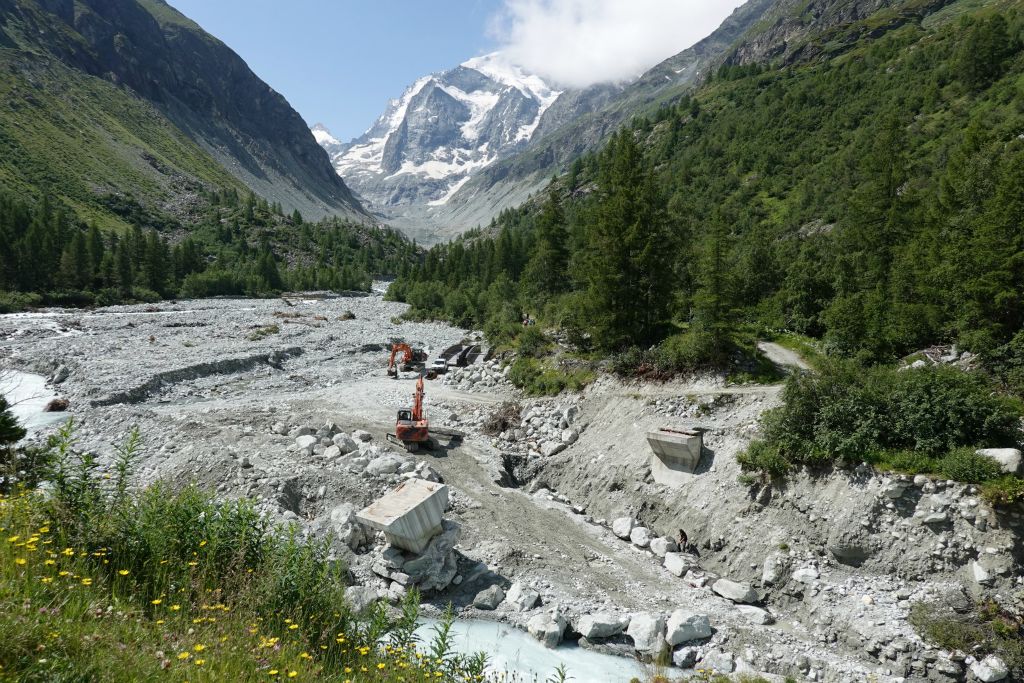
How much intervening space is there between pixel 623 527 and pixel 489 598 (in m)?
7.10

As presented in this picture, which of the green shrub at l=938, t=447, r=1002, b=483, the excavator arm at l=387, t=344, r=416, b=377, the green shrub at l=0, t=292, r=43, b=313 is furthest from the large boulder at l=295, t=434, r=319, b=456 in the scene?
the green shrub at l=0, t=292, r=43, b=313

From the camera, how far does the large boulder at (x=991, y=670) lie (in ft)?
36.0

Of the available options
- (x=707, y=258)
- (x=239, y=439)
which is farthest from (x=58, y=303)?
(x=707, y=258)

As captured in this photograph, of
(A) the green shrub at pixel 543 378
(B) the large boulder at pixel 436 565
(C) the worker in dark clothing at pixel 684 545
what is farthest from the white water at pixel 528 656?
(A) the green shrub at pixel 543 378

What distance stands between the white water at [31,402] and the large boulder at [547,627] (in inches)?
819

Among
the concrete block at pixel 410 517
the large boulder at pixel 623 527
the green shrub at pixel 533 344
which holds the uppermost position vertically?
the green shrub at pixel 533 344

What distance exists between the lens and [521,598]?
42.9 ft

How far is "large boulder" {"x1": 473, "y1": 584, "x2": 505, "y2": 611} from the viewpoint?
1305cm

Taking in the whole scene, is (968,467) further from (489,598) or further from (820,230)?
(820,230)

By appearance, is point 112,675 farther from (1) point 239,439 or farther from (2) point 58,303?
(2) point 58,303

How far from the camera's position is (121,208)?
5231 inches

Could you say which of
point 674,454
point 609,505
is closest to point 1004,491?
point 674,454

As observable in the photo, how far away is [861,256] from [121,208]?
540 ft

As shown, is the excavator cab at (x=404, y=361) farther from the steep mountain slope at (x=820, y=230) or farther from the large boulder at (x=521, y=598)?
the large boulder at (x=521, y=598)
